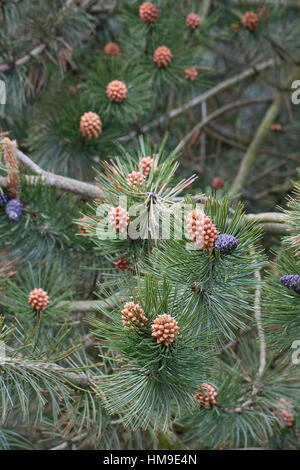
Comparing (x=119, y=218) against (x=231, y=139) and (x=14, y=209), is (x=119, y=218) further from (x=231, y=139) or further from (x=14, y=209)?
(x=231, y=139)

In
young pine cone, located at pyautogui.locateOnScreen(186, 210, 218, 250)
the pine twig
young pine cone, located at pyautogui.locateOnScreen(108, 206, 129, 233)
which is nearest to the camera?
young pine cone, located at pyautogui.locateOnScreen(186, 210, 218, 250)

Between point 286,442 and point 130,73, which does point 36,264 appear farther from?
point 286,442

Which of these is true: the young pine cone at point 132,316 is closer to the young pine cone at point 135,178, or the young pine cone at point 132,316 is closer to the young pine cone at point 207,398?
the young pine cone at point 135,178

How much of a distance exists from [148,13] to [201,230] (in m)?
0.83

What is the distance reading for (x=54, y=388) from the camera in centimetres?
93

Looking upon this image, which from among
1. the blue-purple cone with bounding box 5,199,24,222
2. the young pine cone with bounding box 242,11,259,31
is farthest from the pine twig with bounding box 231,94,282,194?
the blue-purple cone with bounding box 5,199,24,222

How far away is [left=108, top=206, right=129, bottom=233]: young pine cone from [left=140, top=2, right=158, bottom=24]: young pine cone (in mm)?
726

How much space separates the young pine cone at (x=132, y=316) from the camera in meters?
0.78

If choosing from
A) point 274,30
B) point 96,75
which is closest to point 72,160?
point 96,75

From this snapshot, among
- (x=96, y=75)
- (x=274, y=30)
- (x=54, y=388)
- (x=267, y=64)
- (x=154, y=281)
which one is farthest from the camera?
(x=267, y=64)

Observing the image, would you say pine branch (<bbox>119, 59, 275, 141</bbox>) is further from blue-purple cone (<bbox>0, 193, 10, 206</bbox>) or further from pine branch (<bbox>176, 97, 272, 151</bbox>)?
blue-purple cone (<bbox>0, 193, 10, 206</bbox>)

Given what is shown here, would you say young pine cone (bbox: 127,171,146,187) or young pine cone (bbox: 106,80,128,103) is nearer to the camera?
young pine cone (bbox: 127,171,146,187)

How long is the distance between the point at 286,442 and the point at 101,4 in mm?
1330

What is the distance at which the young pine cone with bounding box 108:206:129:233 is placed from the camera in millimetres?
869
